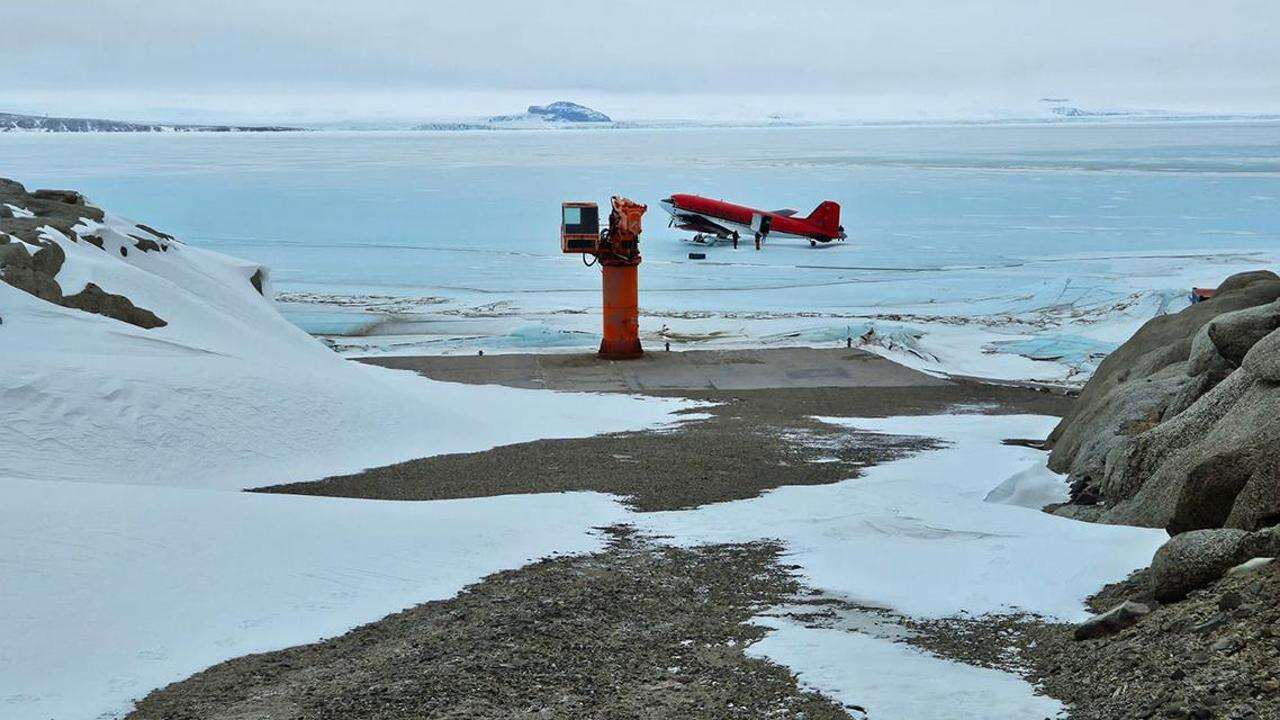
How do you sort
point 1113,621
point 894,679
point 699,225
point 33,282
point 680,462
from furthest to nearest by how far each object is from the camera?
1. point 699,225
2. point 33,282
3. point 680,462
4. point 1113,621
5. point 894,679

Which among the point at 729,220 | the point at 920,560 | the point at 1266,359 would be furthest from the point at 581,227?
the point at 729,220

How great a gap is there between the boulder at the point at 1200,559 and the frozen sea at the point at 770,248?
47.2 feet

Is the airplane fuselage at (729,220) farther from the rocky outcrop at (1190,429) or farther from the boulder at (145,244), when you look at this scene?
the rocky outcrop at (1190,429)

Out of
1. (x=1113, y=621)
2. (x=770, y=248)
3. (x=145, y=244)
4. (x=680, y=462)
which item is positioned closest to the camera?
(x=1113, y=621)

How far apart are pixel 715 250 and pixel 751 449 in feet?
107

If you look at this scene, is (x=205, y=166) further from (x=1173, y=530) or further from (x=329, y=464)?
(x=1173, y=530)

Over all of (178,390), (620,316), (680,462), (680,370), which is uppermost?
(178,390)

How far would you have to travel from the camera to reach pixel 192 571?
25.9 ft

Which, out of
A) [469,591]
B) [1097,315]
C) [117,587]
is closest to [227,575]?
[117,587]

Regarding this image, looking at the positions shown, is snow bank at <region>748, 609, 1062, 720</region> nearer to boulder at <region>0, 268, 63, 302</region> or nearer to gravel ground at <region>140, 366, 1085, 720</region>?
gravel ground at <region>140, 366, 1085, 720</region>

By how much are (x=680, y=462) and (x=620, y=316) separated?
9.39 m

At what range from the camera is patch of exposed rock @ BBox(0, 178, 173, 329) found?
1405 cm

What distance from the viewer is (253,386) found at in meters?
13.5

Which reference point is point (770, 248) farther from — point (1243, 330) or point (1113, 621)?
point (1113, 621)
